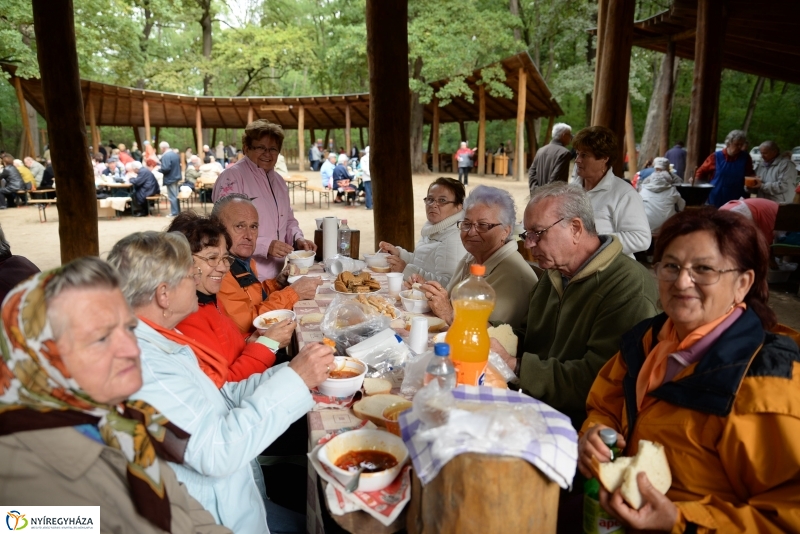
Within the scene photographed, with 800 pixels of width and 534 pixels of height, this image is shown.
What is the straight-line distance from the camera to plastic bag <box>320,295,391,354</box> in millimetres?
2488

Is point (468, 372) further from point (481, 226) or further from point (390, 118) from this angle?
point (390, 118)

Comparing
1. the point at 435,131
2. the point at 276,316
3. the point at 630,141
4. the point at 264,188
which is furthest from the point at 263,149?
the point at 435,131

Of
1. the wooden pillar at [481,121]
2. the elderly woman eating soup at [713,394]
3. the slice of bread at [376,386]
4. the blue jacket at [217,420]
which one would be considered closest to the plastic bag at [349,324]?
the slice of bread at [376,386]

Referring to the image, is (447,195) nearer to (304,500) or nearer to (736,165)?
(304,500)

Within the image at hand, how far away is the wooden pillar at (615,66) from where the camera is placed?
248 inches

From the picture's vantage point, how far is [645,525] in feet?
4.49

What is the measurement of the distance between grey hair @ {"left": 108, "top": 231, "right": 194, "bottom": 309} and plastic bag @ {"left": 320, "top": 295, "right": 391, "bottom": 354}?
894 mm

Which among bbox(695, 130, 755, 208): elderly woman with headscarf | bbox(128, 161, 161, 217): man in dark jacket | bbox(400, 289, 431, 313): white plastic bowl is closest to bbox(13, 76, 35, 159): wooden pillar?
bbox(128, 161, 161, 217): man in dark jacket

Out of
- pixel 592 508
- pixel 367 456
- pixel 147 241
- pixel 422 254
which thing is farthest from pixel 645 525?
pixel 422 254

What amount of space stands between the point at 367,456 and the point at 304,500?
1.19 meters

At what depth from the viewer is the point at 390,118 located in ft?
17.6

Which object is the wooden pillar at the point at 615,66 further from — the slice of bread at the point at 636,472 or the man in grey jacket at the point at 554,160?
the slice of bread at the point at 636,472

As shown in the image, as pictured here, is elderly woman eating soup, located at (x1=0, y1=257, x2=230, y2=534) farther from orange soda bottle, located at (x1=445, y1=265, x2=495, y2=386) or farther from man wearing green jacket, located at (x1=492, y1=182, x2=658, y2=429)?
man wearing green jacket, located at (x1=492, y1=182, x2=658, y2=429)

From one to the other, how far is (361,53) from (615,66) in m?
14.9
